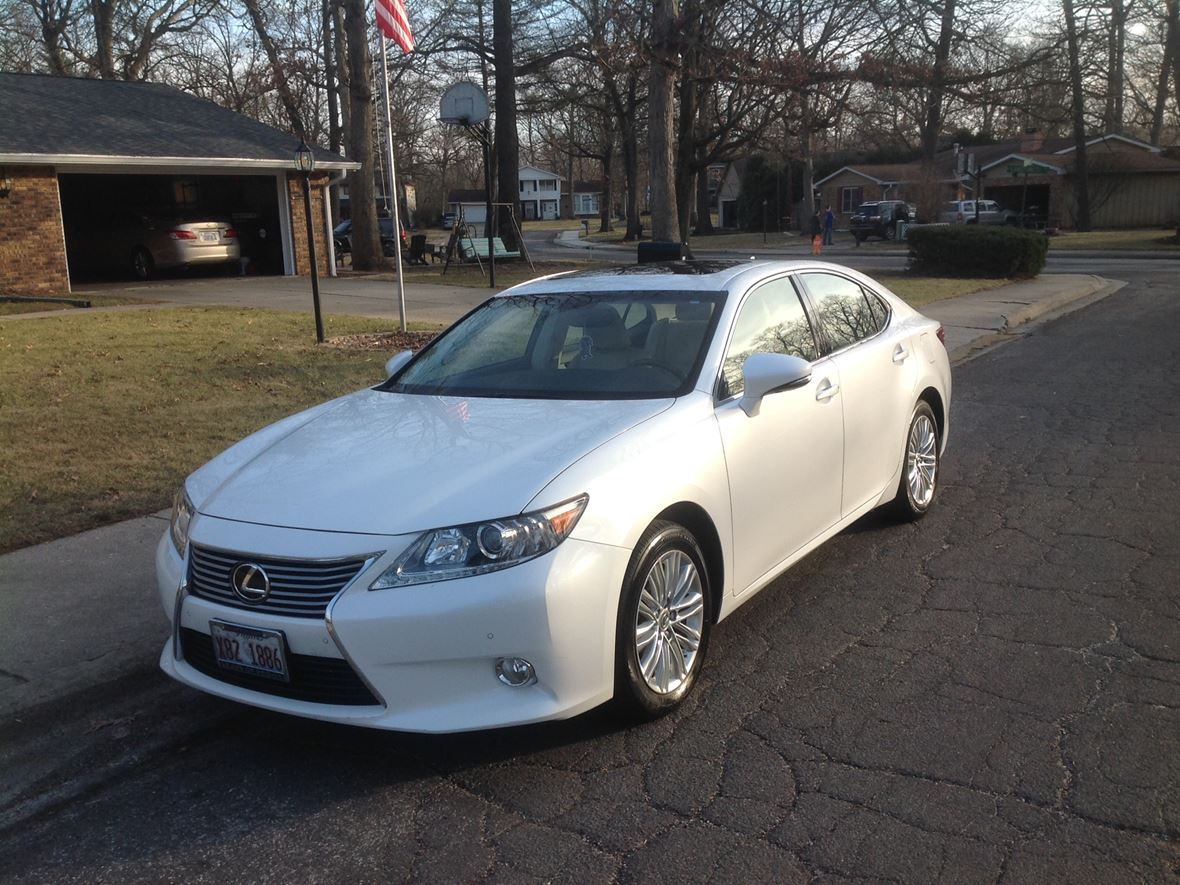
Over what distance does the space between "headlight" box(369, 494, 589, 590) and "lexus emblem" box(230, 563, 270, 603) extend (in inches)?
16.3

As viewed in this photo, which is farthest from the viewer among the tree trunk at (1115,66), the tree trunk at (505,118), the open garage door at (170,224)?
the tree trunk at (1115,66)

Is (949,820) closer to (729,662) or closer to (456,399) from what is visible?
(729,662)

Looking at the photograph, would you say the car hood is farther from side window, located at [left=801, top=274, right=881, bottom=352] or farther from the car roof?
side window, located at [left=801, top=274, right=881, bottom=352]

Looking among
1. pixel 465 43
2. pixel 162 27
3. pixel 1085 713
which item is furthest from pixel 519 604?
pixel 162 27

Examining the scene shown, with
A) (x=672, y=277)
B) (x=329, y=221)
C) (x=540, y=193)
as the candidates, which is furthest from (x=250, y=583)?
(x=540, y=193)

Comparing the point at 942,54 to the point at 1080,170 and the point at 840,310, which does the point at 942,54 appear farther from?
the point at 1080,170

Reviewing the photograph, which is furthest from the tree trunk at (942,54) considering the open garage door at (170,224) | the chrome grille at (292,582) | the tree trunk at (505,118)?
the chrome grille at (292,582)

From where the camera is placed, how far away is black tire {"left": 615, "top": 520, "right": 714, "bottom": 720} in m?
3.69

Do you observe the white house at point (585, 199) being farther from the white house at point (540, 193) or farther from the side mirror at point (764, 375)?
the side mirror at point (764, 375)

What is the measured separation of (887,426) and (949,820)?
2762 millimetres

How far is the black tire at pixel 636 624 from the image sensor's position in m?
3.69

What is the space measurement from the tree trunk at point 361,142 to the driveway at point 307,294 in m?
2.39

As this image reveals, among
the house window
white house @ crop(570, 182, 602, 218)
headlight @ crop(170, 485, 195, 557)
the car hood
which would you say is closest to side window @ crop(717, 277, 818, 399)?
the car hood

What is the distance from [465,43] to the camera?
103ft
